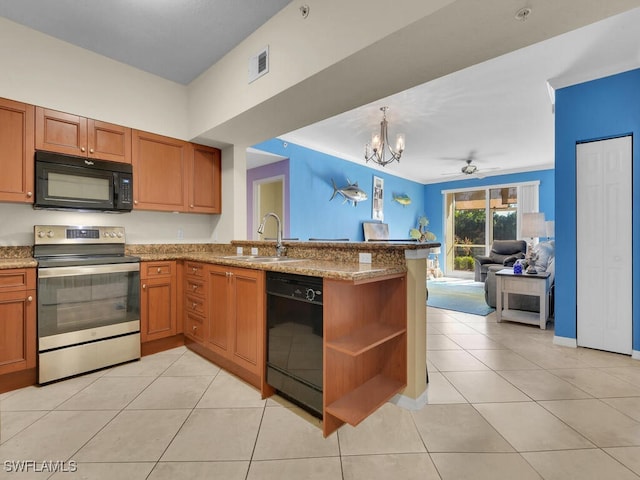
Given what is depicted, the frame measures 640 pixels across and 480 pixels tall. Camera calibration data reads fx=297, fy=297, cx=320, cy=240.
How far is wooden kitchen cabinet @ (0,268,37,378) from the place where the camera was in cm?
207

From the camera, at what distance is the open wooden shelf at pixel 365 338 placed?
1603mm

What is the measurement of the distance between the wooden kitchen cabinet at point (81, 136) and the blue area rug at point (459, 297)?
4636mm

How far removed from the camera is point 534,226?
410 cm

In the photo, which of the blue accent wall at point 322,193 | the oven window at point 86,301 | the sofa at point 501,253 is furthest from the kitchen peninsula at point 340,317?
the sofa at point 501,253

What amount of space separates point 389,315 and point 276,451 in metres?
1.03

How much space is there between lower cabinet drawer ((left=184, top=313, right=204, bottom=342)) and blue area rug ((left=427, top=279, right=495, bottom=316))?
3567mm

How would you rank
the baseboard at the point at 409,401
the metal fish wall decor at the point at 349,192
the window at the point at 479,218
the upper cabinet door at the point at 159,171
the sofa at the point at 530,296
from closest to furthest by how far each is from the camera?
the baseboard at the point at 409,401 < the upper cabinet door at the point at 159,171 < the sofa at the point at 530,296 < the metal fish wall decor at the point at 349,192 < the window at the point at 479,218

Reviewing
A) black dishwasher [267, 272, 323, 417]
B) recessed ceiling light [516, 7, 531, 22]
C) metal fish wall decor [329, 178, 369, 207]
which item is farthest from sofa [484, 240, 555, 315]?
black dishwasher [267, 272, 323, 417]

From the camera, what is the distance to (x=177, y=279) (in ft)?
9.66

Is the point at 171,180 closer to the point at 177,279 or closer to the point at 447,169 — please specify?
the point at 177,279

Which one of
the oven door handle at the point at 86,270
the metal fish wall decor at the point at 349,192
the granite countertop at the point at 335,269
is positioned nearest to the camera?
the granite countertop at the point at 335,269

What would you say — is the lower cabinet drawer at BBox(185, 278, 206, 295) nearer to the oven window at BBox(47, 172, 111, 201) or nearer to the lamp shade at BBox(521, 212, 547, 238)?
the oven window at BBox(47, 172, 111, 201)

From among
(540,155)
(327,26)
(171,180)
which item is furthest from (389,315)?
(540,155)

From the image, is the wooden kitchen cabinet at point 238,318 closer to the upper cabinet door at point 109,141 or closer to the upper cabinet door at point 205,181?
the upper cabinet door at point 205,181
